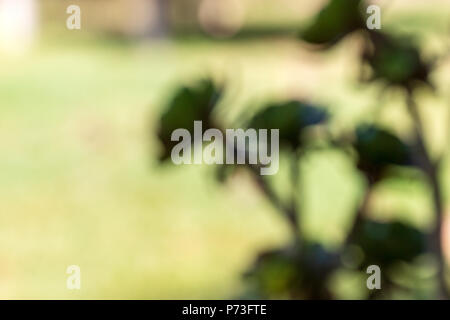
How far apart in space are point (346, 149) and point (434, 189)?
0.05m

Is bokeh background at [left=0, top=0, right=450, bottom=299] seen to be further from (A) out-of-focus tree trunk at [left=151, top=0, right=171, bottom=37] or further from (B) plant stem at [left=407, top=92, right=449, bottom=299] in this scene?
(A) out-of-focus tree trunk at [left=151, top=0, right=171, bottom=37]

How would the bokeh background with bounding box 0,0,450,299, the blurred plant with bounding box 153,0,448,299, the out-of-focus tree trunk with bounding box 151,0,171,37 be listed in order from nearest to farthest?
the blurred plant with bounding box 153,0,448,299, the bokeh background with bounding box 0,0,450,299, the out-of-focus tree trunk with bounding box 151,0,171,37

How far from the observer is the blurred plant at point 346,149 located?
1.59 feet

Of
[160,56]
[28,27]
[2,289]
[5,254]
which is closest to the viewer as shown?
[2,289]

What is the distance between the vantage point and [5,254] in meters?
2.27

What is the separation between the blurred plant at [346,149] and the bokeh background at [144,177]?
16 millimetres

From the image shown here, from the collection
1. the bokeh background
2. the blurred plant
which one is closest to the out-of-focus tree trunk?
the bokeh background

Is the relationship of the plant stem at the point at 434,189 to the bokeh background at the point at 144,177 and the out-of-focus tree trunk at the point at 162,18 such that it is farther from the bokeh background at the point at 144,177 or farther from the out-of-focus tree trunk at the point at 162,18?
the out-of-focus tree trunk at the point at 162,18

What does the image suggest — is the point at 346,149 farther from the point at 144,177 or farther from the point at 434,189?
the point at 144,177

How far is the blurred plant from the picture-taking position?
0.49 m

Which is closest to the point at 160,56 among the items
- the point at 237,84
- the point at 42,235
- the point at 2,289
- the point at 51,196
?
the point at 51,196

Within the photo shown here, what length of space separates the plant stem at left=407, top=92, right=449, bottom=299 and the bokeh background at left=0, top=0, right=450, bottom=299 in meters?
0.02
